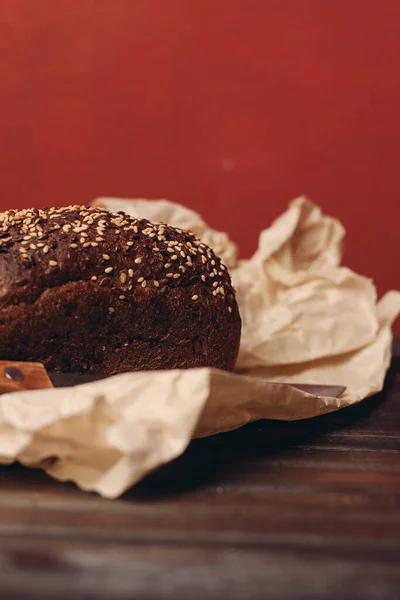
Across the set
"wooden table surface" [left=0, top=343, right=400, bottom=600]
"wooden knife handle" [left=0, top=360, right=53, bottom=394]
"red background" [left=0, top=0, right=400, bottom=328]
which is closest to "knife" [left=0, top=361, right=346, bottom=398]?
"wooden knife handle" [left=0, top=360, right=53, bottom=394]

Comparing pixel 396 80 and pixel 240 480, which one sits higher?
pixel 396 80

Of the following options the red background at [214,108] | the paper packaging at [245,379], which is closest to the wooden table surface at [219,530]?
the paper packaging at [245,379]

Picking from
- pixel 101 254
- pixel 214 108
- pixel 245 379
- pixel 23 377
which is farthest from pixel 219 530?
pixel 214 108

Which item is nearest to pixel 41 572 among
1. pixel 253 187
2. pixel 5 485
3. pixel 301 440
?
pixel 5 485

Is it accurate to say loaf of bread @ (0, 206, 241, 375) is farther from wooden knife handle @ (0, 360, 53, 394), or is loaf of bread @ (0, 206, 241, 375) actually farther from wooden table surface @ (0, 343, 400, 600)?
wooden table surface @ (0, 343, 400, 600)

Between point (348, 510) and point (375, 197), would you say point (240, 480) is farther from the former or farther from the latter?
point (375, 197)

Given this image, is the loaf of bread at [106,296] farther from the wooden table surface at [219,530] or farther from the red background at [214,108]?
the red background at [214,108]

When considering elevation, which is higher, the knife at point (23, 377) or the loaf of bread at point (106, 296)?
the loaf of bread at point (106, 296)
